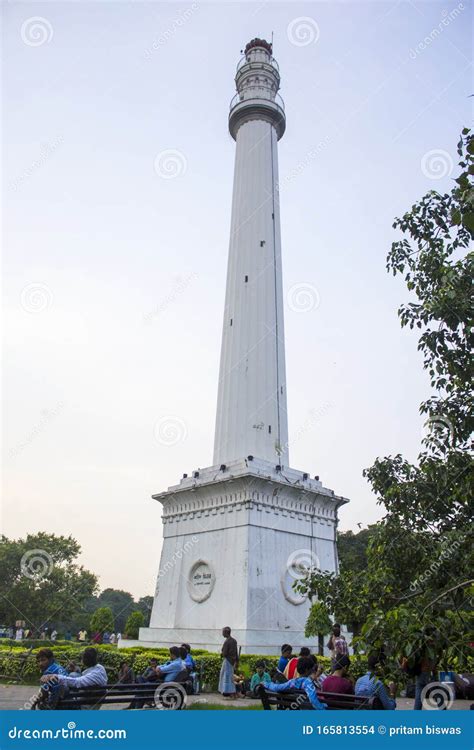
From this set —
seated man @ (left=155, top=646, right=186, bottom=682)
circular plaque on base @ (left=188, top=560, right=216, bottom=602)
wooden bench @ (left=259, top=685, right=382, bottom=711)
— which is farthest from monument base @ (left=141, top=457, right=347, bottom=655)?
wooden bench @ (left=259, top=685, right=382, bottom=711)

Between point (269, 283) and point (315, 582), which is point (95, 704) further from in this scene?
point (269, 283)

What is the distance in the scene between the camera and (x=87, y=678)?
7.14 metres

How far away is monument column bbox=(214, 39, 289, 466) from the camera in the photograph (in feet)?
71.7

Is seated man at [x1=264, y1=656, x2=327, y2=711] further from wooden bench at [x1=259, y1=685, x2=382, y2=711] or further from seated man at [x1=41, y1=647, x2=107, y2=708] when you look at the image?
Result: seated man at [x1=41, y1=647, x2=107, y2=708]

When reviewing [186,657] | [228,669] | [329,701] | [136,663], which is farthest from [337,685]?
[136,663]

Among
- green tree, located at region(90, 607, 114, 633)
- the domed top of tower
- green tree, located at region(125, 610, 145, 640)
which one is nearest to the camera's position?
green tree, located at region(125, 610, 145, 640)

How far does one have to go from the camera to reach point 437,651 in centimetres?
560

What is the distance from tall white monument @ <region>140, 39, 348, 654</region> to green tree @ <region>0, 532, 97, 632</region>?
A: 19.9 meters

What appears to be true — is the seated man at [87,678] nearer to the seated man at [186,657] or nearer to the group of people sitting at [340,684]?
the group of people sitting at [340,684]

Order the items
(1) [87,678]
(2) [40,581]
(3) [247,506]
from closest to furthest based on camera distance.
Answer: (1) [87,678]
(3) [247,506]
(2) [40,581]

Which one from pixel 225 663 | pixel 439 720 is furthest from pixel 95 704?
pixel 225 663

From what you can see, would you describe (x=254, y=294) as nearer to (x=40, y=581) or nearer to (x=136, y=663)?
(x=136, y=663)

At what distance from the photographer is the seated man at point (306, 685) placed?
282 inches

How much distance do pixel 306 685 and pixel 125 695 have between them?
8.09ft
